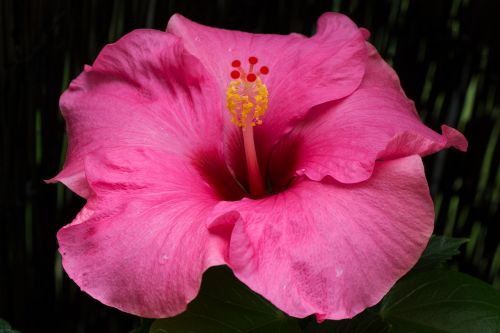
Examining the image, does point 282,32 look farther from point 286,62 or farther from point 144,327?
point 144,327

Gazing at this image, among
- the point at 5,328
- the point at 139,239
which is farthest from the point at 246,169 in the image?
the point at 5,328

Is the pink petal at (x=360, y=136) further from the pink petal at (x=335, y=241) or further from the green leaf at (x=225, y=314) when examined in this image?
the green leaf at (x=225, y=314)

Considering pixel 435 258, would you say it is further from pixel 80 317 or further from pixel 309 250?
pixel 80 317

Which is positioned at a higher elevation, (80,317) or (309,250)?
(309,250)

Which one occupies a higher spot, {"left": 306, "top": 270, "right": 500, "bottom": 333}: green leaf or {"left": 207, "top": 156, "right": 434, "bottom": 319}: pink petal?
{"left": 207, "top": 156, "right": 434, "bottom": 319}: pink petal

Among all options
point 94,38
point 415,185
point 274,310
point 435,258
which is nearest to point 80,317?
point 94,38

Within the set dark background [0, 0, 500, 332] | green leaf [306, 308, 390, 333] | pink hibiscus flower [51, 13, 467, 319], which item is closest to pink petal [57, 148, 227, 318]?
pink hibiscus flower [51, 13, 467, 319]

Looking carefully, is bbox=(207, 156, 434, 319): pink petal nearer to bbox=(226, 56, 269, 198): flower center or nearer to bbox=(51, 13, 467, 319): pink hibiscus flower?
bbox=(51, 13, 467, 319): pink hibiscus flower
